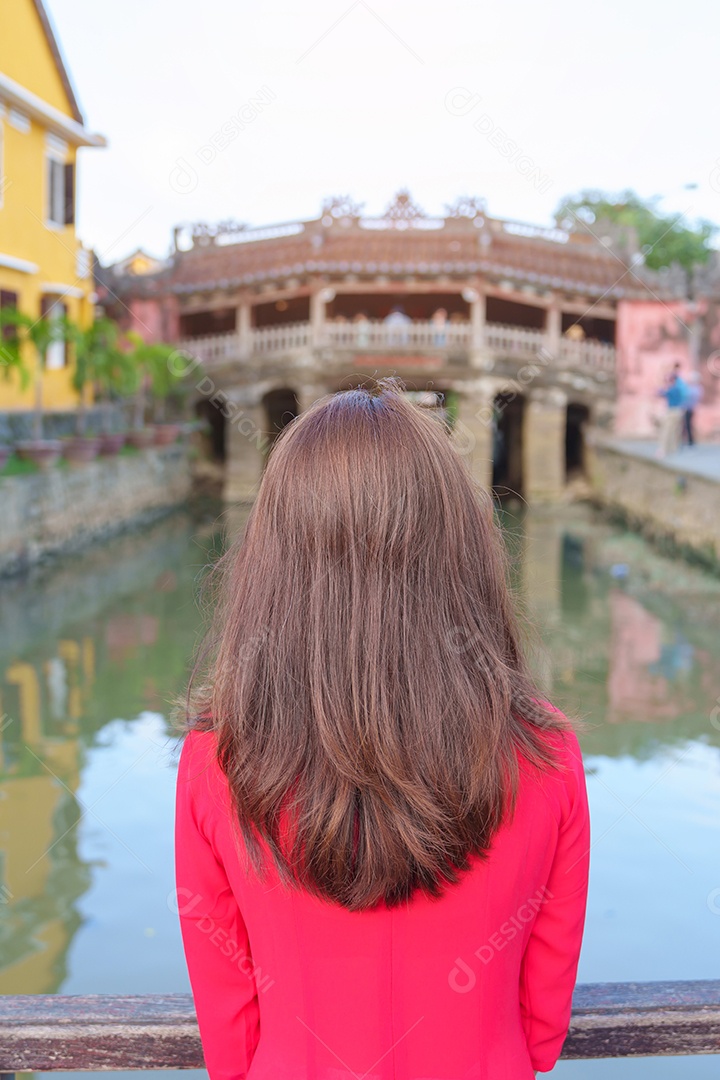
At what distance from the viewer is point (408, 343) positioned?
17547 mm

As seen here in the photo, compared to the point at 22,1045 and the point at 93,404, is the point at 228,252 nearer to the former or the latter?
the point at 93,404

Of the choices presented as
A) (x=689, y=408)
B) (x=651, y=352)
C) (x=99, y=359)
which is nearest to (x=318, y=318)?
(x=99, y=359)

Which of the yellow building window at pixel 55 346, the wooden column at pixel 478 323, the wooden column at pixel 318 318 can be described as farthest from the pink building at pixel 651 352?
the yellow building window at pixel 55 346

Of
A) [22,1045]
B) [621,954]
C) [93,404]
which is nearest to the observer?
[22,1045]

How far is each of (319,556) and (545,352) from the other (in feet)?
56.3

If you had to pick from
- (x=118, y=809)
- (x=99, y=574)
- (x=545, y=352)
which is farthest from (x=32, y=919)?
(x=545, y=352)

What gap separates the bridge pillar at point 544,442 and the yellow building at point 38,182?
27.4 ft

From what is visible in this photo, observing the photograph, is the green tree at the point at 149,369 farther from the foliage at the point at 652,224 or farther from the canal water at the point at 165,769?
the foliage at the point at 652,224

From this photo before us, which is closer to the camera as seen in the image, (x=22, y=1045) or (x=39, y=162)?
(x=22, y=1045)

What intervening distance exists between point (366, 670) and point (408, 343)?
16.9 metres

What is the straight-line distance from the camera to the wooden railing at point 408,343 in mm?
17531

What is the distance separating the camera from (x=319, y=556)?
3.56ft

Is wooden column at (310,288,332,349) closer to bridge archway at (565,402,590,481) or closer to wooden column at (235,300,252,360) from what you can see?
wooden column at (235,300,252,360)

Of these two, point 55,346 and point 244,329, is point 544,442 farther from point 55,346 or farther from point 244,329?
point 55,346
